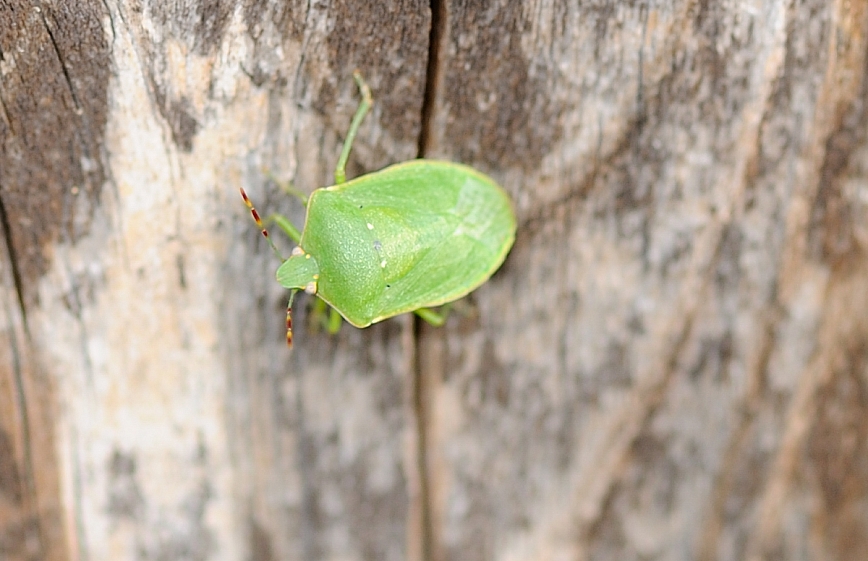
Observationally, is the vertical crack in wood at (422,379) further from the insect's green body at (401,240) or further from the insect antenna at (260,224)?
the insect antenna at (260,224)

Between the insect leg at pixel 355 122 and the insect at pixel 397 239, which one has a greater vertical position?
the insect leg at pixel 355 122

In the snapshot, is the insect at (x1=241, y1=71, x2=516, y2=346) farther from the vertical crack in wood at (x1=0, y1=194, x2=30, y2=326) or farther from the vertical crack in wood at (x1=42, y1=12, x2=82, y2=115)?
the vertical crack in wood at (x1=0, y1=194, x2=30, y2=326)

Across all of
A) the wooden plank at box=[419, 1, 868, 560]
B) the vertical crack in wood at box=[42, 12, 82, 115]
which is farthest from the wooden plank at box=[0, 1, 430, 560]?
the wooden plank at box=[419, 1, 868, 560]

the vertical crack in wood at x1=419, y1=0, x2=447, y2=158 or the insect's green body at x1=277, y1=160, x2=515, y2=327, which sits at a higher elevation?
the vertical crack in wood at x1=419, y1=0, x2=447, y2=158

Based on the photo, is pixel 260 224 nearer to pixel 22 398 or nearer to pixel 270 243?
pixel 270 243

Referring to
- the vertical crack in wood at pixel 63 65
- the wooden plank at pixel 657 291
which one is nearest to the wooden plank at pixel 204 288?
the vertical crack in wood at pixel 63 65

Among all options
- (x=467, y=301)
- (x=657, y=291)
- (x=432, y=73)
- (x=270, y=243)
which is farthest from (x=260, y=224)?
(x=657, y=291)

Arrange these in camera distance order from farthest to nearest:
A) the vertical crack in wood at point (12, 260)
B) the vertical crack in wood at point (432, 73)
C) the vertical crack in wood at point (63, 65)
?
1. the vertical crack in wood at point (12, 260)
2. the vertical crack in wood at point (432, 73)
3. the vertical crack in wood at point (63, 65)

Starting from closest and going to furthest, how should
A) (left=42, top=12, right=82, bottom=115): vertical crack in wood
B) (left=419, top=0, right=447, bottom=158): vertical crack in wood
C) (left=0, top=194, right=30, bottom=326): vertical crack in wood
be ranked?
(left=42, top=12, right=82, bottom=115): vertical crack in wood → (left=419, top=0, right=447, bottom=158): vertical crack in wood → (left=0, top=194, right=30, bottom=326): vertical crack in wood
